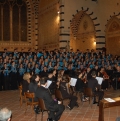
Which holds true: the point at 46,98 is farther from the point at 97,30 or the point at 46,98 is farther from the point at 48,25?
the point at 48,25

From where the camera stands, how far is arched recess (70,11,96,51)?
20234 mm

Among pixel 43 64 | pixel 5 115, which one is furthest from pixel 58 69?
pixel 5 115

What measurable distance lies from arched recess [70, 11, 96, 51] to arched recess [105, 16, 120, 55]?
4.19 feet

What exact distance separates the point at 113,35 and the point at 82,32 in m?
3.62

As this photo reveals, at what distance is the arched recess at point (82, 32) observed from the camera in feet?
66.4

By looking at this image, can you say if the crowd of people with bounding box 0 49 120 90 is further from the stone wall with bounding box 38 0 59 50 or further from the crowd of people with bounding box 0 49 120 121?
the stone wall with bounding box 38 0 59 50

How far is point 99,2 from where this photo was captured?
19797mm

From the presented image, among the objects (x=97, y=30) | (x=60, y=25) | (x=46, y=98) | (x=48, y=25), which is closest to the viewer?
(x=46, y=98)

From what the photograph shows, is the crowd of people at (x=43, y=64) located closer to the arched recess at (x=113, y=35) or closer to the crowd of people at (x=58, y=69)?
the crowd of people at (x=58, y=69)

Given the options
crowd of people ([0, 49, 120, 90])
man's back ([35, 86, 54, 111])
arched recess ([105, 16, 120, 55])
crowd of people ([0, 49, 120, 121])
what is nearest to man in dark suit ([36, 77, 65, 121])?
man's back ([35, 86, 54, 111])

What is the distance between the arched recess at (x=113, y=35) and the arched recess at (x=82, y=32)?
1277 mm

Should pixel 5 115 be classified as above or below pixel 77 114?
above

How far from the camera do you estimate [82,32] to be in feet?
70.2

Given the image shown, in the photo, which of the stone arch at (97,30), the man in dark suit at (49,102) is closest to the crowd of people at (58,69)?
the man in dark suit at (49,102)
